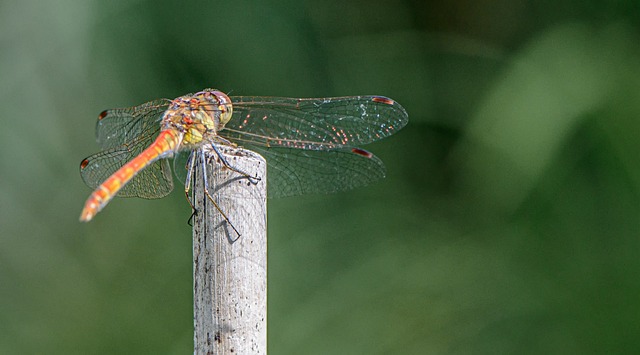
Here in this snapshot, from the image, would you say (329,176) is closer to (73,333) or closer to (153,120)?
(153,120)

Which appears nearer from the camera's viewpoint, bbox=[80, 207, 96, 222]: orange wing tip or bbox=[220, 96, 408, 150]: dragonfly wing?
bbox=[80, 207, 96, 222]: orange wing tip

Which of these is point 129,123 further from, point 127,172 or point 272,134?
point 127,172

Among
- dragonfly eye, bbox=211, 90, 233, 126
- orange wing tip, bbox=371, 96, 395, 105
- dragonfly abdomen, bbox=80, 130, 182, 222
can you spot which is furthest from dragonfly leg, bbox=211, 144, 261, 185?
orange wing tip, bbox=371, 96, 395, 105

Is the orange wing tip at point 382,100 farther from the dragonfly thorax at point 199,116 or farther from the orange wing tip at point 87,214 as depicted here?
the orange wing tip at point 87,214

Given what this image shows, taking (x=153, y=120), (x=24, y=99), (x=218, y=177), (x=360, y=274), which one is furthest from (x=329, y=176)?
(x=24, y=99)

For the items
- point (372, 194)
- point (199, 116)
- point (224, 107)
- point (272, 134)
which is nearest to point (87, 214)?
point (199, 116)

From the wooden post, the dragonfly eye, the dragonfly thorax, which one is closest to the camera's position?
the wooden post

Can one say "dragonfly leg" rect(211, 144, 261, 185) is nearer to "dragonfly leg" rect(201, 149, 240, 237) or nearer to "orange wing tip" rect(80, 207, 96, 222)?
"dragonfly leg" rect(201, 149, 240, 237)

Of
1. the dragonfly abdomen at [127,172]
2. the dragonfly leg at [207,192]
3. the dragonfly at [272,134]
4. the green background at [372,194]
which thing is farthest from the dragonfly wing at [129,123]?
the green background at [372,194]
